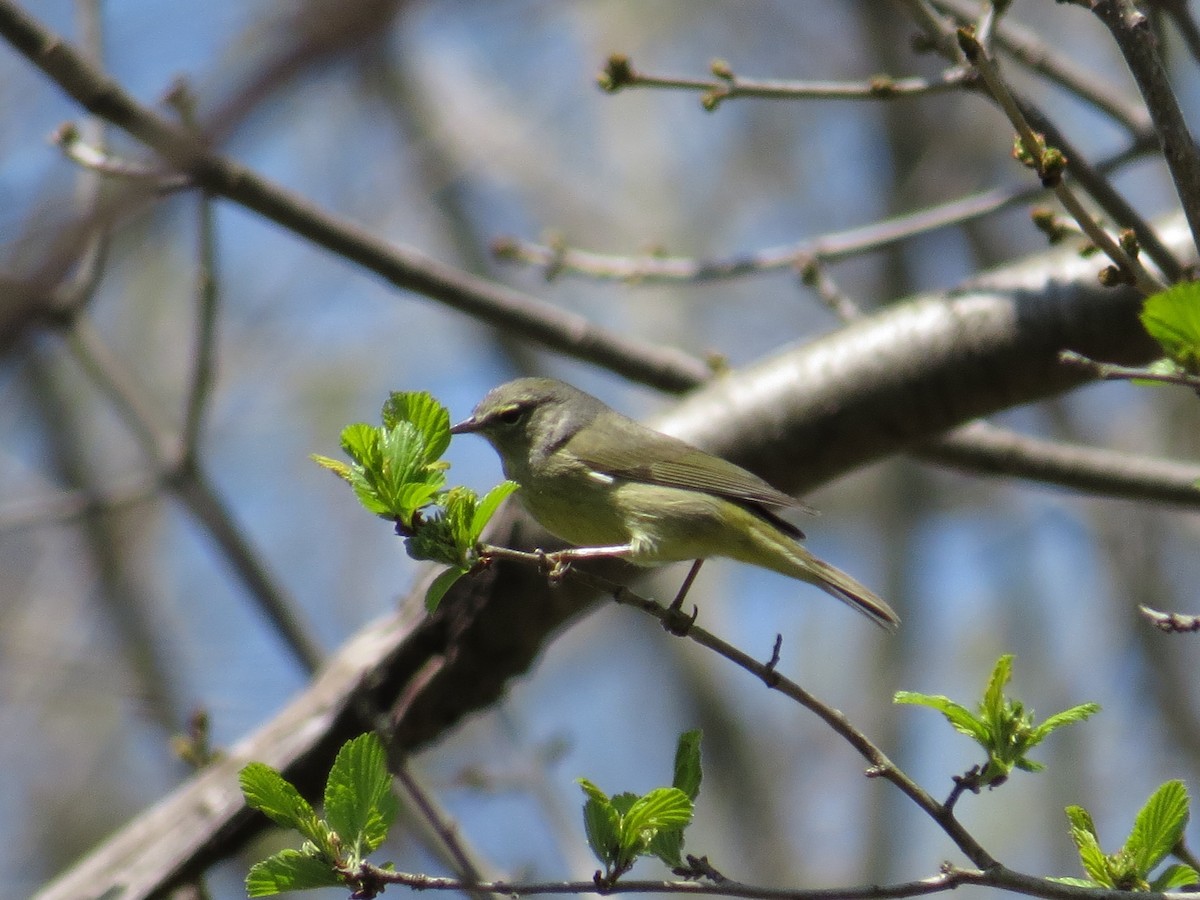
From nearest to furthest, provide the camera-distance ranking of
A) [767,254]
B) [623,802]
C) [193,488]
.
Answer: [623,802], [767,254], [193,488]

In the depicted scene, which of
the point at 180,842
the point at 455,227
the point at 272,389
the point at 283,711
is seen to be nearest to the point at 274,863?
the point at 180,842

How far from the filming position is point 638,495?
4.03m

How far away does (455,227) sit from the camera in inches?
368

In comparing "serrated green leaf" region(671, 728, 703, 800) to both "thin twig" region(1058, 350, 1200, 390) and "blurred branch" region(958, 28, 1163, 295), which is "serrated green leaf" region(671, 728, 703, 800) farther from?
"blurred branch" region(958, 28, 1163, 295)

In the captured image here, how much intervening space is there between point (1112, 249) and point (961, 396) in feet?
5.43

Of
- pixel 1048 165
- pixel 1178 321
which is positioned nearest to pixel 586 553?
pixel 1048 165

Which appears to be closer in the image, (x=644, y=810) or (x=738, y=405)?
(x=644, y=810)

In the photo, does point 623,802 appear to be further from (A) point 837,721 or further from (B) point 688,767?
(A) point 837,721

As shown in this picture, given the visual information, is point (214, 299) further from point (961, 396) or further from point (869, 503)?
point (869, 503)

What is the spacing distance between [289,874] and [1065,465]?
10.7 ft

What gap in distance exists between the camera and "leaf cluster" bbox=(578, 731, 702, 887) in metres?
2.16

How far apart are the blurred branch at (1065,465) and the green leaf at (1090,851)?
79.7 inches

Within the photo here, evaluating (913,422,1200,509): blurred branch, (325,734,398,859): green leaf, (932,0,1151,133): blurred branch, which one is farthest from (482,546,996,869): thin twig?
(932,0,1151,133): blurred branch

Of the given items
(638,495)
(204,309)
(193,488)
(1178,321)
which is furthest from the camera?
(193,488)
